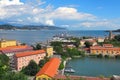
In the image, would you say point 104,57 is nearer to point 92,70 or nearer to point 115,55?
point 115,55

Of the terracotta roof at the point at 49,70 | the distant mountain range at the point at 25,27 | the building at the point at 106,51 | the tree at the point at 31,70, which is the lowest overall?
the distant mountain range at the point at 25,27

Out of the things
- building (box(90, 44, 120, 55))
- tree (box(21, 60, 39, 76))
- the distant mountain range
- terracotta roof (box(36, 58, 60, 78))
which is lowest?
the distant mountain range

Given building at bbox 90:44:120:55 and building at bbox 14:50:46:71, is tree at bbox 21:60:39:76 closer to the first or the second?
building at bbox 14:50:46:71

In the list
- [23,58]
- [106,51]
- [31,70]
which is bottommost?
[106,51]

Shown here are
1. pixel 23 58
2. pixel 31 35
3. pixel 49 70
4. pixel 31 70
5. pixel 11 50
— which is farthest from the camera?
pixel 31 35

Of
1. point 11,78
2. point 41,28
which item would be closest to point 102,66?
point 11,78

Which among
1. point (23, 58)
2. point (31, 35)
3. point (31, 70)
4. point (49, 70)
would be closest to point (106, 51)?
point (23, 58)

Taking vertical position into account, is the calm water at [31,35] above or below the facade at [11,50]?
below

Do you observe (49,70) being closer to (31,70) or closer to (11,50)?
(31,70)

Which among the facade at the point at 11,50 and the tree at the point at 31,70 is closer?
the tree at the point at 31,70

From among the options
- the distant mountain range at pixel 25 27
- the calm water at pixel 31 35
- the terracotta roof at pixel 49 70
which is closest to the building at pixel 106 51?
the terracotta roof at pixel 49 70

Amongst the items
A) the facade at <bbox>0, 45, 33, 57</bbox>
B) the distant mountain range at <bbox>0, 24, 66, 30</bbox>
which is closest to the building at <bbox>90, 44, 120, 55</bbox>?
the facade at <bbox>0, 45, 33, 57</bbox>

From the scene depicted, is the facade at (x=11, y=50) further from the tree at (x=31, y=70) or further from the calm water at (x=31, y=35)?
the calm water at (x=31, y=35)

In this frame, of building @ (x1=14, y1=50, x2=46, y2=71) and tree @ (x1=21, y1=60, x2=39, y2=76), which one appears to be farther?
building @ (x1=14, y1=50, x2=46, y2=71)
